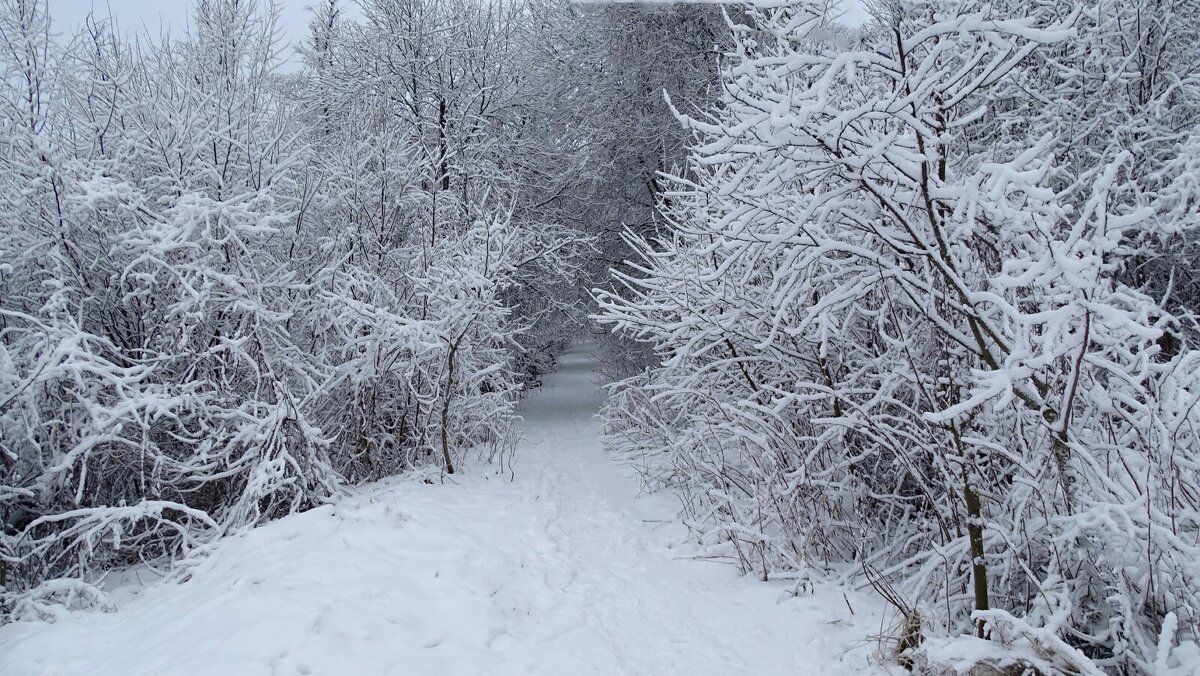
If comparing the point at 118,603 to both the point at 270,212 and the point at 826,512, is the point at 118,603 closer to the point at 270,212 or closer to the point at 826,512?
the point at 270,212

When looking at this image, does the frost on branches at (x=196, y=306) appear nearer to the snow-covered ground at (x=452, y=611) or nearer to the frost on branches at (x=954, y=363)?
the snow-covered ground at (x=452, y=611)

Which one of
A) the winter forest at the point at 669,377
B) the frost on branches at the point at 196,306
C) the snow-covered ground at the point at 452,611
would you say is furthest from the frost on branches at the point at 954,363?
the frost on branches at the point at 196,306

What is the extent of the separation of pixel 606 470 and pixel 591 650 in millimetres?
4624

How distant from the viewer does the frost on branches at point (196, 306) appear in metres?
5.61

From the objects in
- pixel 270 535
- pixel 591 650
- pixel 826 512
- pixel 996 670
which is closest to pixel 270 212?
pixel 270 535

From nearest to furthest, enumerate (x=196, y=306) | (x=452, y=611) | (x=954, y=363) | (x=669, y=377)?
(x=954, y=363) < (x=452, y=611) < (x=196, y=306) < (x=669, y=377)

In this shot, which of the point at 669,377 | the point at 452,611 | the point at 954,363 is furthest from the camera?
the point at 669,377

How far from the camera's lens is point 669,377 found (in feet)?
23.3

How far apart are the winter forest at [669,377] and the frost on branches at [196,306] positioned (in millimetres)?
57

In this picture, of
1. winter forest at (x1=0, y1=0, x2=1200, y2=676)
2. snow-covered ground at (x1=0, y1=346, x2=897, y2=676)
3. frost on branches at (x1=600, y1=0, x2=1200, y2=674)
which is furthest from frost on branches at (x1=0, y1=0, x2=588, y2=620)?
frost on branches at (x1=600, y1=0, x2=1200, y2=674)

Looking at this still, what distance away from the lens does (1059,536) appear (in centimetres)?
293

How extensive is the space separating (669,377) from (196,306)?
469cm

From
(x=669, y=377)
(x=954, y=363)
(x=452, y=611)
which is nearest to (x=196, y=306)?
(x=452, y=611)

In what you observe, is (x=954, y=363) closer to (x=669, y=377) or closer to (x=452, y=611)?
(x=452, y=611)
